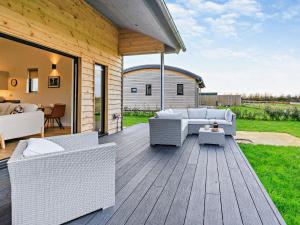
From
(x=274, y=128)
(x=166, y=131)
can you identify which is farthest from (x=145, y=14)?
(x=274, y=128)

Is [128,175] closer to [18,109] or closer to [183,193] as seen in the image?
[183,193]

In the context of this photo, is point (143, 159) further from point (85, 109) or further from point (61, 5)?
point (61, 5)

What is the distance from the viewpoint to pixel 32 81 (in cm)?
870

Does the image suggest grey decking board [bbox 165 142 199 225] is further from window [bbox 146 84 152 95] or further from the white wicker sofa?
window [bbox 146 84 152 95]

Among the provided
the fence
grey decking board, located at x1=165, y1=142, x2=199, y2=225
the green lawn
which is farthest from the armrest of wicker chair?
the fence

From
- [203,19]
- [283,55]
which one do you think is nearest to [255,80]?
[283,55]

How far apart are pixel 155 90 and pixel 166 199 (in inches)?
513

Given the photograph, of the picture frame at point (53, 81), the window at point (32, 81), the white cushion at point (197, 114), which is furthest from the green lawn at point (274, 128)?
the window at point (32, 81)

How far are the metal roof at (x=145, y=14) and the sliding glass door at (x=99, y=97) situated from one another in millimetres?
1513

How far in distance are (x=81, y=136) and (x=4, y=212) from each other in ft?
3.36

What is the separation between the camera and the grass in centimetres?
249

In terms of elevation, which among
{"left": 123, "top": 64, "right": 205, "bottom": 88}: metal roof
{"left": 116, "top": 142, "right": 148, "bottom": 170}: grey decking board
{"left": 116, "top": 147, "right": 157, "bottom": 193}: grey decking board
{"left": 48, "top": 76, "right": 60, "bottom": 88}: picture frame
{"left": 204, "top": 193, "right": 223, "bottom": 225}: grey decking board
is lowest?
{"left": 204, "top": 193, "right": 223, "bottom": 225}: grey decking board

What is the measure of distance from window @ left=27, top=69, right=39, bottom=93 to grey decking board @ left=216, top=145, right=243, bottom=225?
7670mm

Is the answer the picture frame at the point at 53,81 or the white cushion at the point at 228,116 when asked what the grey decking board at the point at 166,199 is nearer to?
the white cushion at the point at 228,116
